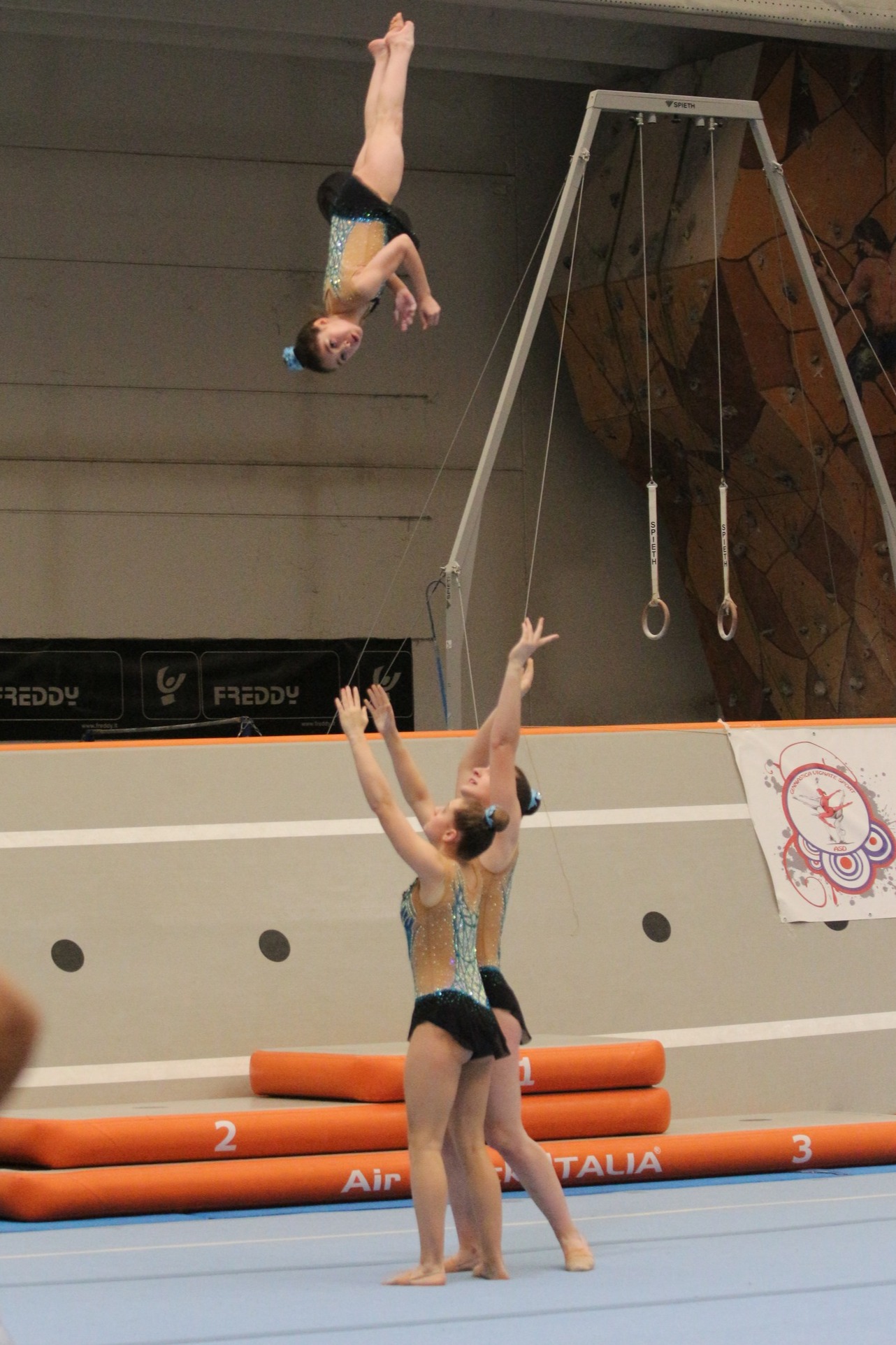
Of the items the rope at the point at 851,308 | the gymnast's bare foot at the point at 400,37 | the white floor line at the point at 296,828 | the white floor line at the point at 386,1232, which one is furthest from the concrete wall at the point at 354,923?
the rope at the point at 851,308

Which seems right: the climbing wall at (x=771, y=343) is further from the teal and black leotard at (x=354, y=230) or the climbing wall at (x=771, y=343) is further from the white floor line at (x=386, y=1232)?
the white floor line at (x=386, y=1232)

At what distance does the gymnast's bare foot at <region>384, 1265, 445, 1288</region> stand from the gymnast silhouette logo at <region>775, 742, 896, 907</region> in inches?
135

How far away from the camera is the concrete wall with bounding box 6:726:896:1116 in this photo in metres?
6.45

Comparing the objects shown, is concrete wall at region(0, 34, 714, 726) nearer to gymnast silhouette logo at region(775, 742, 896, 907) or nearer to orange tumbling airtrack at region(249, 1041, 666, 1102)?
gymnast silhouette logo at region(775, 742, 896, 907)

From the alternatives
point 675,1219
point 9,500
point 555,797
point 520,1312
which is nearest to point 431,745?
point 555,797

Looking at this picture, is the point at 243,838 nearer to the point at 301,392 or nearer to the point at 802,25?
the point at 802,25

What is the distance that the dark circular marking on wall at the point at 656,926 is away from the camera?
6.98 metres

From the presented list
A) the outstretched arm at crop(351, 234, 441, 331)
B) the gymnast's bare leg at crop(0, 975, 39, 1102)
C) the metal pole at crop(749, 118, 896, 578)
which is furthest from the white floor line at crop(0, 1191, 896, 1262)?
the metal pole at crop(749, 118, 896, 578)

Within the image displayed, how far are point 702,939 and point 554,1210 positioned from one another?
2.81m

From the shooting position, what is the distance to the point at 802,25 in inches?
387

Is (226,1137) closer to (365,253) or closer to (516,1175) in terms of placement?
(516,1175)

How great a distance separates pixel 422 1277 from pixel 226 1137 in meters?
1.52

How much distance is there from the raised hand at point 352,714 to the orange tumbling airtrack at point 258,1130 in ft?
6.04

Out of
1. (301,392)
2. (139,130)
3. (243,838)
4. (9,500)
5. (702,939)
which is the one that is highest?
(139,130)
